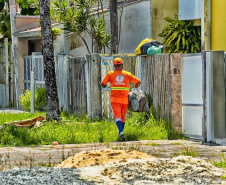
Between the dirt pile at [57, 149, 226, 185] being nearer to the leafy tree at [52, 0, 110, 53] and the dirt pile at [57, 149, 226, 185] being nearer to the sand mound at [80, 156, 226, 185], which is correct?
the sand mound at [80, 156, 226, 185]

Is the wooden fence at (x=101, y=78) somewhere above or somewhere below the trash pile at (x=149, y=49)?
below

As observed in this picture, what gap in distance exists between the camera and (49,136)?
13.7 meters

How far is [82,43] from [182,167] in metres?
17.2

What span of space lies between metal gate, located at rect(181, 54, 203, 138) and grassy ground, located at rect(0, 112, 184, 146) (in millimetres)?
466

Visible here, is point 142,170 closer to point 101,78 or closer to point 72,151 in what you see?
point 72,151

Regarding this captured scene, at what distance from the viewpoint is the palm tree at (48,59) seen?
1622 cm

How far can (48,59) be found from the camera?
1623 centimetres

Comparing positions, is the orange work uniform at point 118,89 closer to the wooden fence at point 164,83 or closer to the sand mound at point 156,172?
the wooden fence at point 164,83

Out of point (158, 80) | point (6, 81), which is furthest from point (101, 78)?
point (6, 81)

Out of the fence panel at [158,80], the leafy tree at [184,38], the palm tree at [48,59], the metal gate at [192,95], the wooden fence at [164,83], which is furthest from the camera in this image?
the leafy tree at [184,38]

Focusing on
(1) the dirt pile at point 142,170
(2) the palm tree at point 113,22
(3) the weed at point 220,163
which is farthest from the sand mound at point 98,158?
(2) the palm tree at point 113,22

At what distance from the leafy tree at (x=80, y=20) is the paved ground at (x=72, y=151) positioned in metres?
10.3

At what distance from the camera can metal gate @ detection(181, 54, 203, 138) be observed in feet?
44.7

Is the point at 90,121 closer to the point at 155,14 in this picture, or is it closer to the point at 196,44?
the point at 196,44
